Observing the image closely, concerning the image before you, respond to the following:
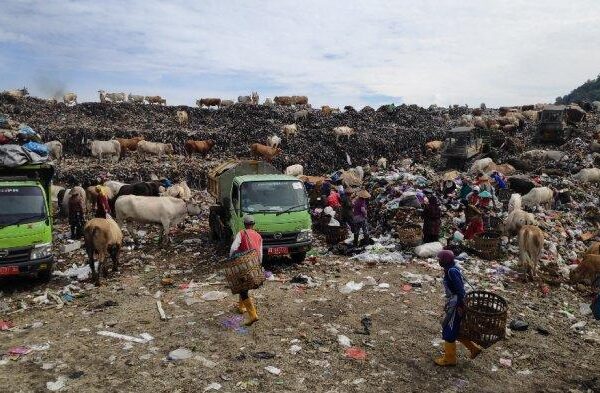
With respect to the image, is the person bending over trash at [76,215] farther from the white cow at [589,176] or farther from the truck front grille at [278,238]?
the white cow at [589,176]

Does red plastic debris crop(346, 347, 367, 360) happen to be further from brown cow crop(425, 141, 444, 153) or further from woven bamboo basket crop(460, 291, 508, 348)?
brown cow crop(425, 141, 444, 153)

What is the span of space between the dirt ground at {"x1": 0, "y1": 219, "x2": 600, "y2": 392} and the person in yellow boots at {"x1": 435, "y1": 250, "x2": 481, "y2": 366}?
0.25m

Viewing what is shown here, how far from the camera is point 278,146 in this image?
82.8 feet

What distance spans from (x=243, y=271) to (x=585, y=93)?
86.1 m

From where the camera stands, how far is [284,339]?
6.26 metres

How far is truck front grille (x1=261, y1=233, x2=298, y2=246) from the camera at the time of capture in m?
9.07

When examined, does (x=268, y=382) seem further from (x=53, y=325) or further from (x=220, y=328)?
(x=53, y=325)

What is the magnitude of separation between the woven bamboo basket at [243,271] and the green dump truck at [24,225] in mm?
4366

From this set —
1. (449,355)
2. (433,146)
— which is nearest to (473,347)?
(449,355)

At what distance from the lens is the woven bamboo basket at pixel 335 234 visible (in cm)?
1159

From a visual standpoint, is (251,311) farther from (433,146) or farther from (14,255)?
(433,146)

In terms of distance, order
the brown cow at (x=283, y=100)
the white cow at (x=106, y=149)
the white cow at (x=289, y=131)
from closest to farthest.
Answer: the white cow at (x=106, y=149), the white cow at (x=289, y=131), the brown cow at (x=283, y=100)

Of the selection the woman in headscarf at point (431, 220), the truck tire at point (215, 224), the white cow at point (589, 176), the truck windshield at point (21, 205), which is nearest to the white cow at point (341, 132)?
the white cow at point (589, 176)

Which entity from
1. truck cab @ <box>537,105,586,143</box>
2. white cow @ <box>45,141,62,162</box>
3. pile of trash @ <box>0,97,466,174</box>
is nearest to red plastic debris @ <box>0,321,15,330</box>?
white cow @ <box>45,141,62,162</box>
